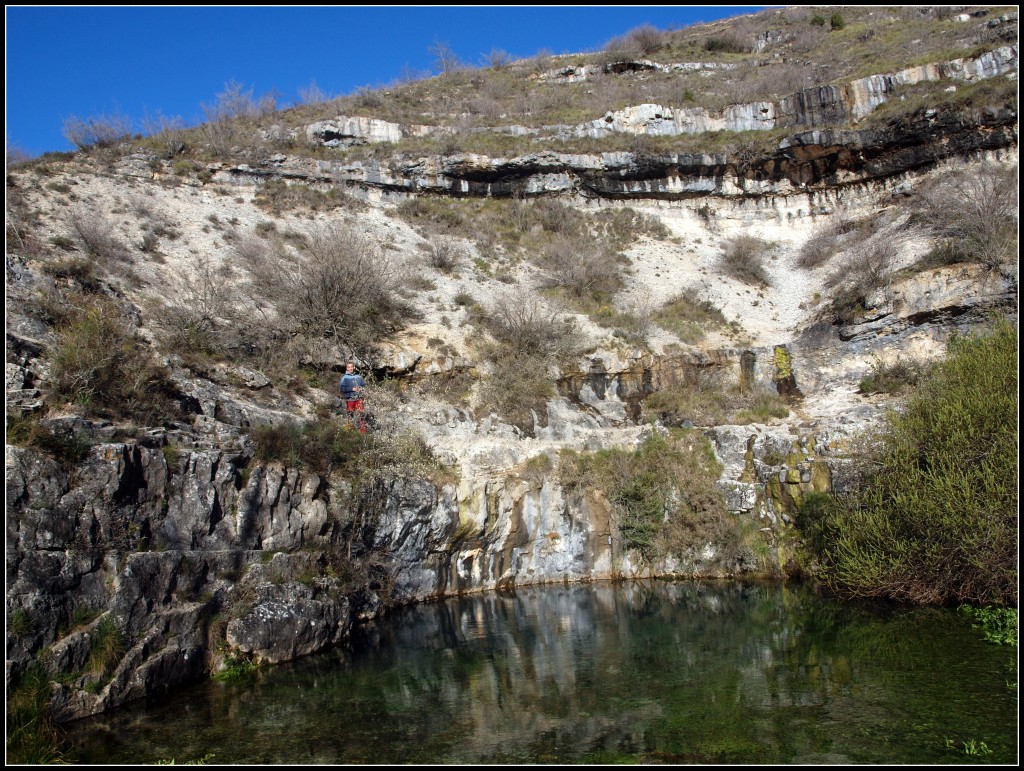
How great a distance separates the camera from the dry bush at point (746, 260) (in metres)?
28.3

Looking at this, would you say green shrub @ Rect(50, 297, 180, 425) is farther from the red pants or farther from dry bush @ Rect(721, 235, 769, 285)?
dry bush @ Rect(721, 235, 769, 285)

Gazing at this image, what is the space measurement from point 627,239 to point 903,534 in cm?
2181

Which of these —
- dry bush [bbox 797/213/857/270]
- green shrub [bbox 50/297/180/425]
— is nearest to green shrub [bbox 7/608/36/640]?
green shrub [bbox 50/297/180/425]

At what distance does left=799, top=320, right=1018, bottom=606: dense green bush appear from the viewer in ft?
33.8

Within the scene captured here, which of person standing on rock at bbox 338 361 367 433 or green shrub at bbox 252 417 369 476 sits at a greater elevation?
person standing on rock at bbox 338 361 367 433

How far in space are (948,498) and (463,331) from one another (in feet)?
49.1

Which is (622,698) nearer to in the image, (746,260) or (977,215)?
(977,215)

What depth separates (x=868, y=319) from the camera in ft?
68.6

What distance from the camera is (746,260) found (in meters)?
28.8

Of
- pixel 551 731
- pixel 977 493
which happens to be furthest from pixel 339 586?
pixel 977 493

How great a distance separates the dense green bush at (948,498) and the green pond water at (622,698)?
713mm

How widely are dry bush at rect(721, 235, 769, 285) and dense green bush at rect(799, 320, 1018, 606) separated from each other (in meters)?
15.9

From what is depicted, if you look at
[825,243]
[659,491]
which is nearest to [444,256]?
[659,491]

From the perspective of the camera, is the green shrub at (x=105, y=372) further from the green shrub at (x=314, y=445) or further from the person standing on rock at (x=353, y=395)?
the person standing on rock at (x=353, y=395)
